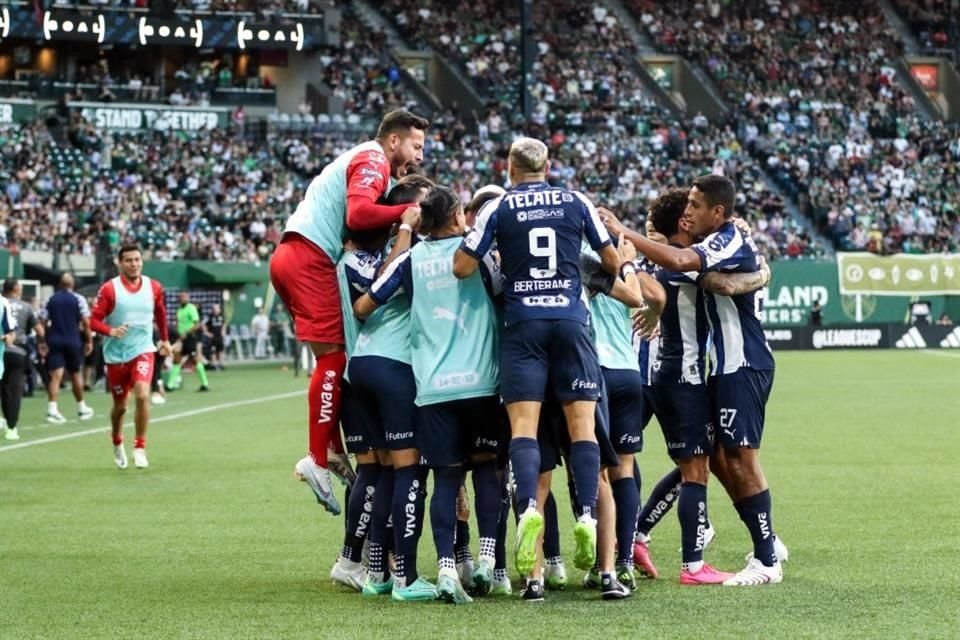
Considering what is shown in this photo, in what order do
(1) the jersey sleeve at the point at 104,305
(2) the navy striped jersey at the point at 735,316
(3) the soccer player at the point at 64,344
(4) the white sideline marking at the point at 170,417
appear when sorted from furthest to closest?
(3) the soccer player at the point at 64,344 → (4) the white sideline marking at the point at 170,417 → (1) the jersey sleeve at the point at 104,305 → (2) the navy striped jersey at the point at 735,316

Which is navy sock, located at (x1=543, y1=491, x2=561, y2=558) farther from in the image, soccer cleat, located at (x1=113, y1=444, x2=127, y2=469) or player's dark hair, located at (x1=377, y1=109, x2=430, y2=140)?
soccer cleat, located at (x1=113, y1=444, x2=127, y2=469)

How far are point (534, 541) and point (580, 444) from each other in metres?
0.74

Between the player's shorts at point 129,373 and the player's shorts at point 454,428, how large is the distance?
875cm

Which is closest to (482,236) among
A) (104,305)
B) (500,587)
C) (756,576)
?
(500,587)

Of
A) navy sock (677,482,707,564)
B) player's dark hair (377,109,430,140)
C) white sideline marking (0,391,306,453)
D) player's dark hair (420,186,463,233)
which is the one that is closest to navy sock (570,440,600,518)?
navy sock (677,482,707,564)

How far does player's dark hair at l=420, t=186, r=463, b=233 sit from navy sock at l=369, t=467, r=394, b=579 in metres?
1.50

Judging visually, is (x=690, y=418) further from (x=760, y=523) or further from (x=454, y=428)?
(x=454, y=428)

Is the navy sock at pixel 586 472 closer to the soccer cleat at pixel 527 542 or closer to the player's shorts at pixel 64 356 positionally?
the soccer cleat at pixel 527 542

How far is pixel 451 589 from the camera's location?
8758 mm

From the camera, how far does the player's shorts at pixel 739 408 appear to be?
9539 mm

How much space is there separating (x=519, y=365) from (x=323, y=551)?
10.2 ft

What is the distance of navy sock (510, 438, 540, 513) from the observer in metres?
8.60

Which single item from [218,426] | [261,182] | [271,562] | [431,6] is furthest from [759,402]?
[431,6]

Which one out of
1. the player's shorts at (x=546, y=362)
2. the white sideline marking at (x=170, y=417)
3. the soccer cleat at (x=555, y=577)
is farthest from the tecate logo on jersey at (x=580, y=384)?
the white sideline marking at (x=170, y=417)
